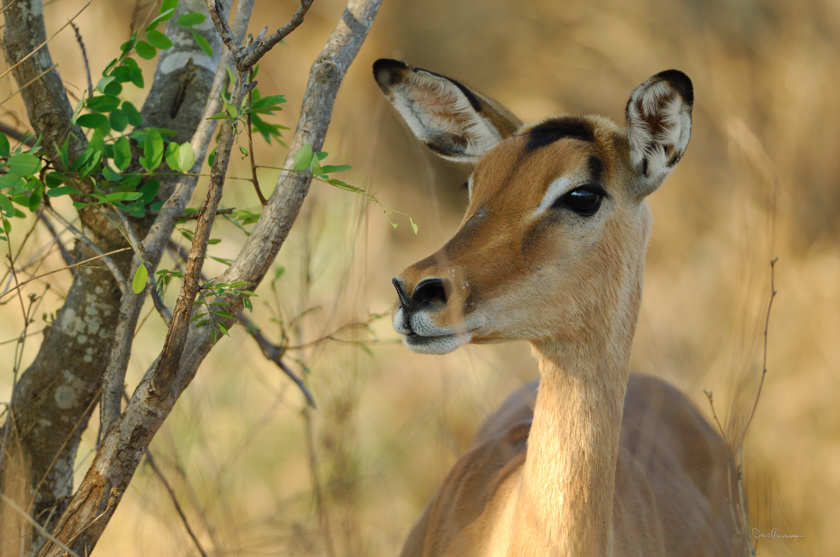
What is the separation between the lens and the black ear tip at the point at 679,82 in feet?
7.64

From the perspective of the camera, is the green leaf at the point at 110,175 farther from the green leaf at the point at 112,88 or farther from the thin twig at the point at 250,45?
the thin twig at the point at 250,45

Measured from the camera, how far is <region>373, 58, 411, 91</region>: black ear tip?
9.00ft

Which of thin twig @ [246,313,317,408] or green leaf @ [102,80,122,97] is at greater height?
green leaf @ [102,80,122,97]

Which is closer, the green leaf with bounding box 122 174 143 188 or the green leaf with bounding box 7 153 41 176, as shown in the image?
the green leaf with bounding box 7 153 41 176

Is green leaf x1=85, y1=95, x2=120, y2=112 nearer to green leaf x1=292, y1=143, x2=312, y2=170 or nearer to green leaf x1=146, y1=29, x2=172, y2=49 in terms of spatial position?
green leaf x1=146, y1=29, x2=172, y2=49

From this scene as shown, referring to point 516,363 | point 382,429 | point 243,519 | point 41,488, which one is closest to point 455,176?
point 516,363

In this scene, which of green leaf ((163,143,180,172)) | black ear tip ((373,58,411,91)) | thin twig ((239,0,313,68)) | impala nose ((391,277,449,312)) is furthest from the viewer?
black ear tip ((373,58,411,91))

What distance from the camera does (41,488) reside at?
103 inches

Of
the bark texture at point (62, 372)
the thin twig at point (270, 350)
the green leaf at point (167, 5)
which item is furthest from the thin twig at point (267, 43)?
the thin twig at point (270, 350)


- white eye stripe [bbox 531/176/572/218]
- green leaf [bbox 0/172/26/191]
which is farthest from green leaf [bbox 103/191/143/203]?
white eye stripe [bbox 531/176/572/218]

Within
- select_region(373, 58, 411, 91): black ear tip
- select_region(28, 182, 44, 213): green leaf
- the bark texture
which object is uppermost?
select_region(373, 58, 411, 91): black ear tip

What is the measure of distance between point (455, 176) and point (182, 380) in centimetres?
643

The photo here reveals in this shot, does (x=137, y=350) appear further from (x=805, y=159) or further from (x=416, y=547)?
(x=805, y=159)

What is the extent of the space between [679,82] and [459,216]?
5911 millimetres
